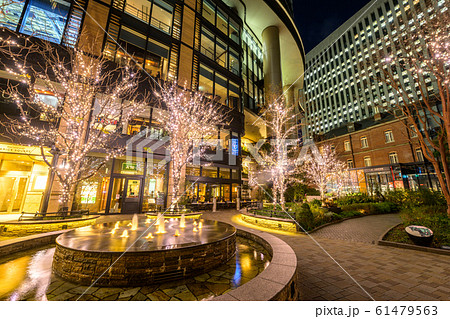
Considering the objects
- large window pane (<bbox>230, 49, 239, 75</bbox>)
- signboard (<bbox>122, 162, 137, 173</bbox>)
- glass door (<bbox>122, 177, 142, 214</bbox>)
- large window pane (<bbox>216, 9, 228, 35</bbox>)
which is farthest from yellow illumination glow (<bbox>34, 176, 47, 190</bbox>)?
large window pane (<bbox>216, 9, 228, 35</bbox>)

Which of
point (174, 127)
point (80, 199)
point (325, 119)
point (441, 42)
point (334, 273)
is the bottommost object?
point (334, 273)

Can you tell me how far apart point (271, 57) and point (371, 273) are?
30816mm

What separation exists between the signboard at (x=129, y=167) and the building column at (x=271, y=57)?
71.1 feet

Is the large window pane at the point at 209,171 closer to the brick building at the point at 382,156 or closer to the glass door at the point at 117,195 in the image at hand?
the glass door at the point at 117,195

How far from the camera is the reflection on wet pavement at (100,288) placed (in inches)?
122

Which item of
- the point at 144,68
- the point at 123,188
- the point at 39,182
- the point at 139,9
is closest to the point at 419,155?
the point at 144,68

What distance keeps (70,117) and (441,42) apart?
1607 centimetres

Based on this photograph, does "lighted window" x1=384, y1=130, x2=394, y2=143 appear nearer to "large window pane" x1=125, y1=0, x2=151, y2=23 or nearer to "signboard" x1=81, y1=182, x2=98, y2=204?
"large window pane" x1=125, y1=0, x2=151, y2=23

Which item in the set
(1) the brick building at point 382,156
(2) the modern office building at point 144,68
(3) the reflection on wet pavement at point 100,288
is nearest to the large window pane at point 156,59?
(2) the modern office building at point 144,68

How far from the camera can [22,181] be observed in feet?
39.9

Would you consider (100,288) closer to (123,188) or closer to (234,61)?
(123,188)
